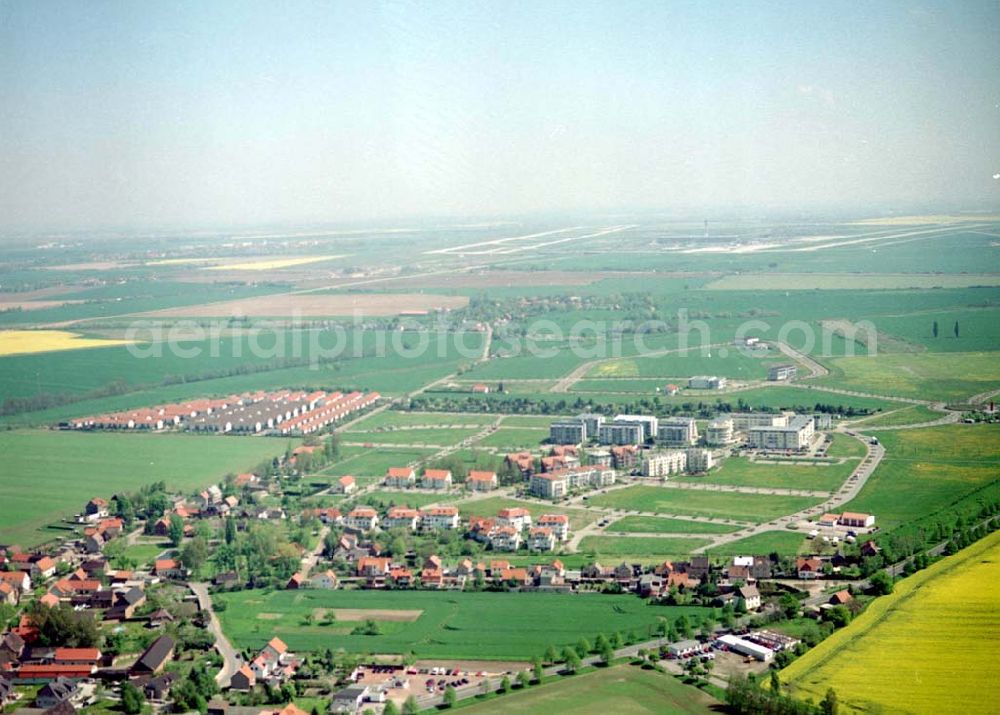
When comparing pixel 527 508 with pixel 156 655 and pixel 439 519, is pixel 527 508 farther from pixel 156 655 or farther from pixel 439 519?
pixel 156 655

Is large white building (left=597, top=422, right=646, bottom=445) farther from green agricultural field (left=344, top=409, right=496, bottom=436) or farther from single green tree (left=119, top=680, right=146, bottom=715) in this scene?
single green tree (left=119, top=680, right=146, bottom=715)

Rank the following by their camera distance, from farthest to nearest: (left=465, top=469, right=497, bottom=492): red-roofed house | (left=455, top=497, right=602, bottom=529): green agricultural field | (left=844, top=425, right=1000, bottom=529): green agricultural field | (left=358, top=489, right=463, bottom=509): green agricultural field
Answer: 1. (left=465, top=469, right=497, bottom=492): red-roofed house
2. (left=358, top=489, right=463, bottom=509): green agricultural field
3. (left=455, top=497, right=602, bottom=529): green agricultural field
4. (left=844, top=425, right=1000, bottom=529): green agricultural field

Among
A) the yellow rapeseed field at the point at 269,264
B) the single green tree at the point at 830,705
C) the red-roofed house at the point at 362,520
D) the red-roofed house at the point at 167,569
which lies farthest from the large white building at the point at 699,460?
the yellow rapeseed field at the point at 269,264

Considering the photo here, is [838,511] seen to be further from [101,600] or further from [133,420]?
[133,420]

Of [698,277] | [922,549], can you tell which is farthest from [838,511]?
[698,277]

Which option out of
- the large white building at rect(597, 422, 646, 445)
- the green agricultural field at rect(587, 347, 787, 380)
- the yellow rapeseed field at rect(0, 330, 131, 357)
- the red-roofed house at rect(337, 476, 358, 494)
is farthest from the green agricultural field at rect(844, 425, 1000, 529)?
the yellow rapeseed field at rect(0, 330, 131, 357)

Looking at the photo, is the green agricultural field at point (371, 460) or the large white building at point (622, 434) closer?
the green agricultural field at point (371, 460)

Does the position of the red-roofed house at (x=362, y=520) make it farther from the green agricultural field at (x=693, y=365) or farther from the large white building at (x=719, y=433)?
the green agricultural field at (x=693, y=365)
